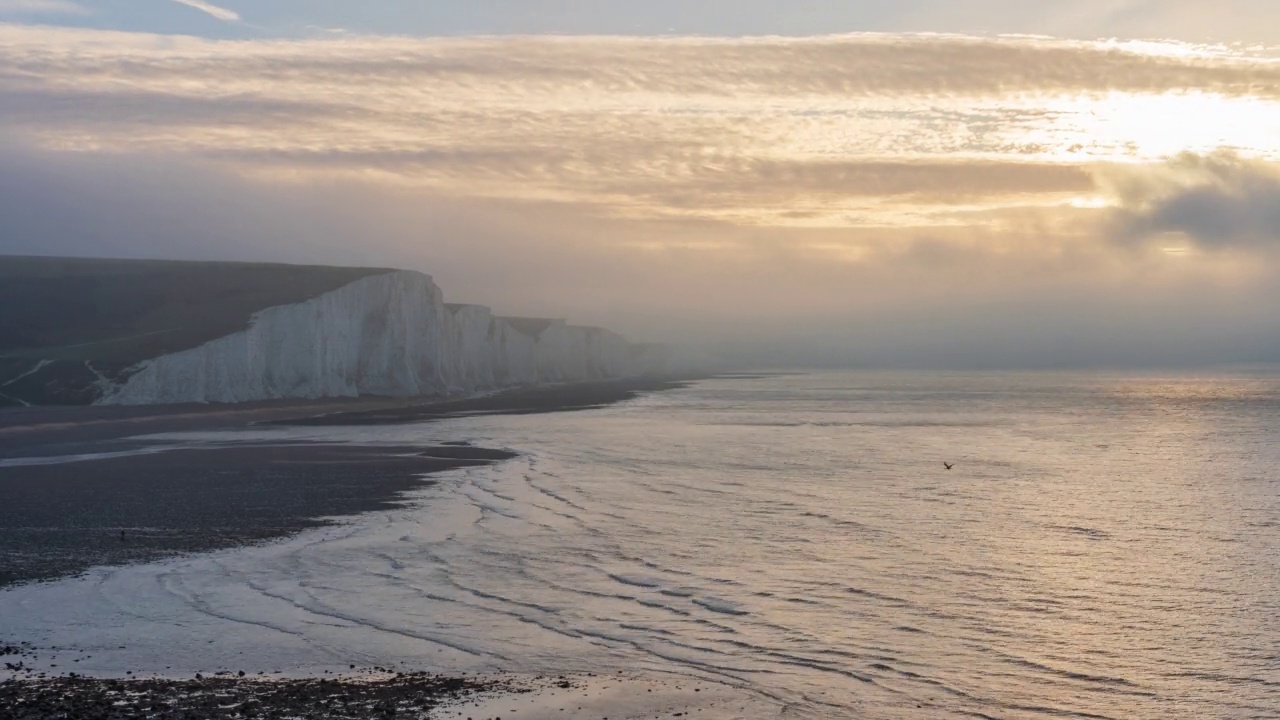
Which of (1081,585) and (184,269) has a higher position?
(184,269)

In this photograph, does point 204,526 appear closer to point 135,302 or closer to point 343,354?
point 343,354

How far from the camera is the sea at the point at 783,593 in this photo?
44.4 ft

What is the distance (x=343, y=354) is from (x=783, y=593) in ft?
222

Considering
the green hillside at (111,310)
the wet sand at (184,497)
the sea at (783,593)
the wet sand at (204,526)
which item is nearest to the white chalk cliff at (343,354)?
the green hillside at (111,310)

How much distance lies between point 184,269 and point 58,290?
14298 millimetres

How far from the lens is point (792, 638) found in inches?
596

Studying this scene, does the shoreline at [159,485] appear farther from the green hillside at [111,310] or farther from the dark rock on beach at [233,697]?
the dark rock on beach at [233,697]

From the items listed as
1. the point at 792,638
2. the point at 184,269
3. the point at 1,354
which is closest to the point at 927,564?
the point at 792,638

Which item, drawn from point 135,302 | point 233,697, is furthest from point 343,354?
point 233,697

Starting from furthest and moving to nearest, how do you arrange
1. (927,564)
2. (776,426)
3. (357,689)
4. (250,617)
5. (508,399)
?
1. (508,399)
2. (776,426)
3. (927,564)
4. (250,617)
5. (357,689)

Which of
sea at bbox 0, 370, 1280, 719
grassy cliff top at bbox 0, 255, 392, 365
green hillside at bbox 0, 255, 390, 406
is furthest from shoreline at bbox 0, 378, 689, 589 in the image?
grassy cliff top at bbox 0, 255, 392, 365

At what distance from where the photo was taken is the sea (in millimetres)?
13547

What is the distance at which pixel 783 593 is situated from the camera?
1798cm

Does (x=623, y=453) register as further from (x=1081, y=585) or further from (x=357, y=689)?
(x=357, y=689)
